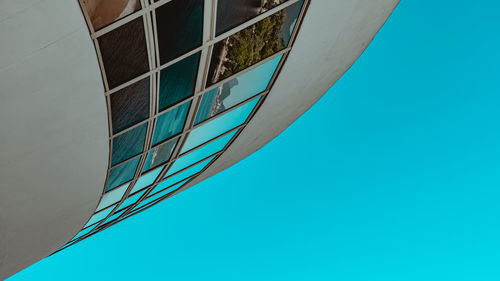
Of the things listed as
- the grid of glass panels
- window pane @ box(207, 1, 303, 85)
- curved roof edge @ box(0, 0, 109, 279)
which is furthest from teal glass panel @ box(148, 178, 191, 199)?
window pane @ box(207, 1, 303, 85)

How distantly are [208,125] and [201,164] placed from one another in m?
3.76

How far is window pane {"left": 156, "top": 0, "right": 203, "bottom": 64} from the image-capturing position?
7812 millimetres

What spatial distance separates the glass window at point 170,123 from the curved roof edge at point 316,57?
7.95 feet

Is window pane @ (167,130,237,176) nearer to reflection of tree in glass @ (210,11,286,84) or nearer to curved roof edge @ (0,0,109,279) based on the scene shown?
curved roof edge @ (0,0,109,279)

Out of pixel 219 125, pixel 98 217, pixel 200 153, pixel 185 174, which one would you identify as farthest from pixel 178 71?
pixel 98 217

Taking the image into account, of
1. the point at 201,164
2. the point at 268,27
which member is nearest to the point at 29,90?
the point at 268,27

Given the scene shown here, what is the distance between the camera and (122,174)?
12.7 m

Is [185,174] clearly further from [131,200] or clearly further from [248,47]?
[248,47]

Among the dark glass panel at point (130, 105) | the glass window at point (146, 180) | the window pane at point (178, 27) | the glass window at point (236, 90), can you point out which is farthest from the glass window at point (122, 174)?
the window pane at point (178, 27)

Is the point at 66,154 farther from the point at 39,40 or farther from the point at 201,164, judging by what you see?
the point at 201,164

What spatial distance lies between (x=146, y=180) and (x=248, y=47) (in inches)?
234

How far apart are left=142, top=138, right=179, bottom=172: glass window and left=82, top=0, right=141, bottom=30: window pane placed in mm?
5163

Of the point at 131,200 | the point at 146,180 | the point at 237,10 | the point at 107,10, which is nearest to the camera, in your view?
the point at 107,10

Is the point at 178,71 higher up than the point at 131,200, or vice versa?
the point at 131,200
